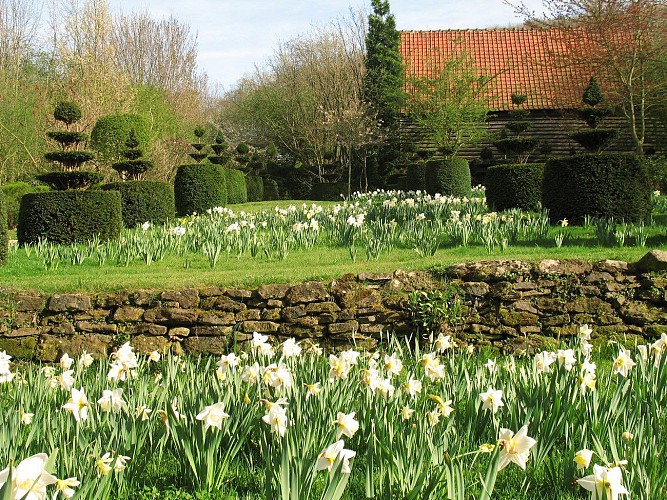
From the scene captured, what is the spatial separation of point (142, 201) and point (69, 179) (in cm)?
275

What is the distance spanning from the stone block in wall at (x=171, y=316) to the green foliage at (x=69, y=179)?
6.47 m

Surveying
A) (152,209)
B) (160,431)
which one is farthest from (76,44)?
(160,431)

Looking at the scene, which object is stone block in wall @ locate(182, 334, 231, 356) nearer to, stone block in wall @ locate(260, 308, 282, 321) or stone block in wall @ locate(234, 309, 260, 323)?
stone block in wall @ locate(234, 309, 260, 323)

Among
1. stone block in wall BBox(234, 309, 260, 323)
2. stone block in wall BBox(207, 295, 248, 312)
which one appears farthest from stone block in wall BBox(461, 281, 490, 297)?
stone block in wall BBox(207, 295, 248, 312)

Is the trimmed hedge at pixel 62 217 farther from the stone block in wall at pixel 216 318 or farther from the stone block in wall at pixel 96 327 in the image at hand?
the stone block in wall at pixel 216 318

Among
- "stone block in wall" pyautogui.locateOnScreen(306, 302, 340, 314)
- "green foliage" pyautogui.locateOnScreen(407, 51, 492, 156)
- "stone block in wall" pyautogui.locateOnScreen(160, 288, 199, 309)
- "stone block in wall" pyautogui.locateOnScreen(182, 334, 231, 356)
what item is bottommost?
"stone block in wall" pyautogui.locateOnScreen(182, 334, 231, 356)

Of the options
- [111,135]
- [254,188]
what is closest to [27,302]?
[111,135]

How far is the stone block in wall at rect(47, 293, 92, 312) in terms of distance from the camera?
18.9ft

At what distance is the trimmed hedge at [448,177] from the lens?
1722 centimetres

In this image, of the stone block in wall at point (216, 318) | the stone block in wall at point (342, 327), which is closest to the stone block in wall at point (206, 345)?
the stone block in wall at point (216, 318)

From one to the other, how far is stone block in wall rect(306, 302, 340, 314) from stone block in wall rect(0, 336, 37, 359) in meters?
2.38

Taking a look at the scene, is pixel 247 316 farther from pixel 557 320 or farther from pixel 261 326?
pixel 557 320

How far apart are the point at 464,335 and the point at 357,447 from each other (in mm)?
2915

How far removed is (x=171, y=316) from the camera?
18.9ft
